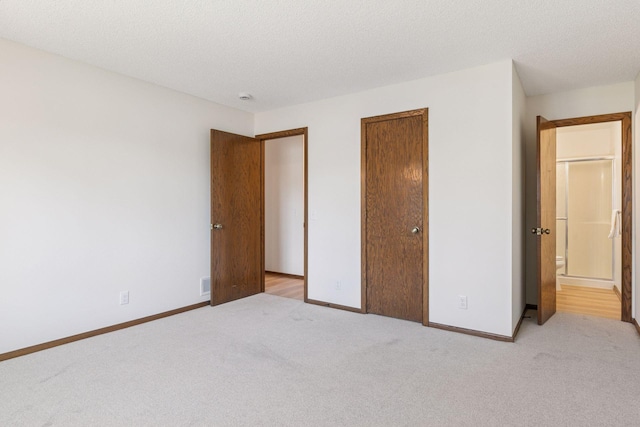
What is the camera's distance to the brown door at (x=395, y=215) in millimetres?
3541

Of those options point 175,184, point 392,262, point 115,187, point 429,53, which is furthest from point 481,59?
point 115,187

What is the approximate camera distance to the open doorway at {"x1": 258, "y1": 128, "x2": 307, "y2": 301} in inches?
232

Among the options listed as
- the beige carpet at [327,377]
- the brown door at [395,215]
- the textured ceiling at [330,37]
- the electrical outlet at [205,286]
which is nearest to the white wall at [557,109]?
the textured ceiling at [330,37]

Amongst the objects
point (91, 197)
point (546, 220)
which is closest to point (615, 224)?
point (546, 220)

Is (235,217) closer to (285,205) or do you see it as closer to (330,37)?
(285,205)

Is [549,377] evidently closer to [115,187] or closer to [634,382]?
[634,382]

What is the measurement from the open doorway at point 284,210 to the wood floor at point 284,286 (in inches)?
0.6

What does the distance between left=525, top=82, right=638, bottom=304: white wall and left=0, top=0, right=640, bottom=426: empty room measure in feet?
0.07

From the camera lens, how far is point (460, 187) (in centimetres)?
331

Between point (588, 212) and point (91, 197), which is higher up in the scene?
point (91, 197)

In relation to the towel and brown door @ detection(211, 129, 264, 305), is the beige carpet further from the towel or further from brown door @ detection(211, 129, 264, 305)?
the towel

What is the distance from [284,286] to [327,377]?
2.92 metres

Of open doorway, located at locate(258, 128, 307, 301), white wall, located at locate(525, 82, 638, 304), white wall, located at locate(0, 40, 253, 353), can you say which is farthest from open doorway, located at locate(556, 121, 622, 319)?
white wall, located at locate(0, 40, 253, 353)

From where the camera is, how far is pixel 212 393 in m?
2.20
